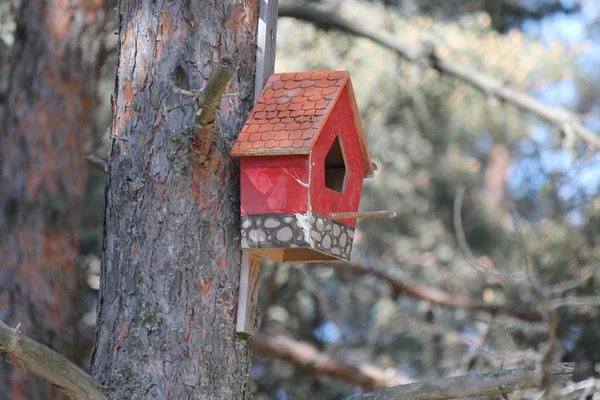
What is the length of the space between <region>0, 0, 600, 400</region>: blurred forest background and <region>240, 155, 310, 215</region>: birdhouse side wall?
904 millimetres

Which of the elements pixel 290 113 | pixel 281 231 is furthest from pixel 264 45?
pixel 281 231

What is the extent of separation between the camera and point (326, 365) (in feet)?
17.6

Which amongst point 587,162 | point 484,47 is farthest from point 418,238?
point 587,162

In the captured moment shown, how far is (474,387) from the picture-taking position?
2129mm

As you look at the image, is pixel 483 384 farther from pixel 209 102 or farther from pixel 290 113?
pixel 209 102

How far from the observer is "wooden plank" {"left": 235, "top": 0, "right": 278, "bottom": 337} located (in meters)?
2.22

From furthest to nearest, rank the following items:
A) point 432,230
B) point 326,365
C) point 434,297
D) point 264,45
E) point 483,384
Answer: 1. point 432,230
2. point 434,297
3. point 326,365
4. point 264,45
5. point 483,384

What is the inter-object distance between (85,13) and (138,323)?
3.16 metres

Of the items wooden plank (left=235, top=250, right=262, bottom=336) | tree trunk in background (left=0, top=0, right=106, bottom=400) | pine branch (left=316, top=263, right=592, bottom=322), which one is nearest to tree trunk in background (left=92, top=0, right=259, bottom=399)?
wooden plank (left=235, top=250, right=262, bottom=336)

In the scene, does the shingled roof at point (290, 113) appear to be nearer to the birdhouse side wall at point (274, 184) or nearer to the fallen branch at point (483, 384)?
the birdhouse side wall at point (274, 184)

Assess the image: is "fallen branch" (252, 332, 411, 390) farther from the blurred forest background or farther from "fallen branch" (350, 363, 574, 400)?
"fallen branch" (350, 363, 574, 400)

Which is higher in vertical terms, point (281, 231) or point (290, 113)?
point (290, 113)

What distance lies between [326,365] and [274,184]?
3.29 m

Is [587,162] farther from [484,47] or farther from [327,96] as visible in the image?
[484,47]
